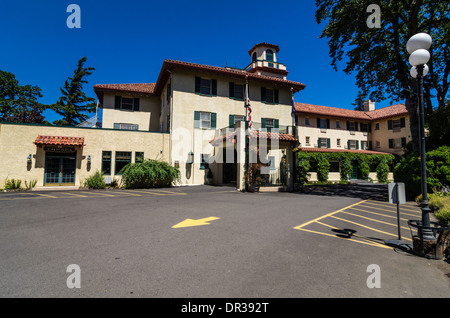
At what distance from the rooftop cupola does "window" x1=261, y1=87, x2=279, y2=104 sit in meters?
5.96

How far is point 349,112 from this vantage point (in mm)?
33656

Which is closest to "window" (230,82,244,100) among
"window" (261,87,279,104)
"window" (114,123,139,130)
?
"window" (261,87,279,104)

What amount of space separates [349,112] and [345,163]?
11.3m

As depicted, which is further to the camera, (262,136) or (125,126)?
(125,126)

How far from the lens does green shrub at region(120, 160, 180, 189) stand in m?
16.0

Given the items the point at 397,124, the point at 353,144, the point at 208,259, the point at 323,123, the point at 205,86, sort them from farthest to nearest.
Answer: the point at 353,144 → the point at 397,124 → the point at 323,123 → the point at 205,86 → the point at 208,259

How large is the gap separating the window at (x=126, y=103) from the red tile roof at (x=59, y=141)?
651 cm

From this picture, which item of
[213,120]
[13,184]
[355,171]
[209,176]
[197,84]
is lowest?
[13,184]

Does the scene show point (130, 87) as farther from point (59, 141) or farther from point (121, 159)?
point (59, 141)

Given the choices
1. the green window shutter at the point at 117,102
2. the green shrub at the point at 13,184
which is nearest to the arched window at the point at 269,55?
the green window shutter at the point at 117,102

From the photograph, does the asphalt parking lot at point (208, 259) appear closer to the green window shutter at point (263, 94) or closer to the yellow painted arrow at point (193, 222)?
the yellow painted arrow at point (193, 222)

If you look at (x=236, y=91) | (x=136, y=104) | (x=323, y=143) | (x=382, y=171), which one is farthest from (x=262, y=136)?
(x=382, y=171)
